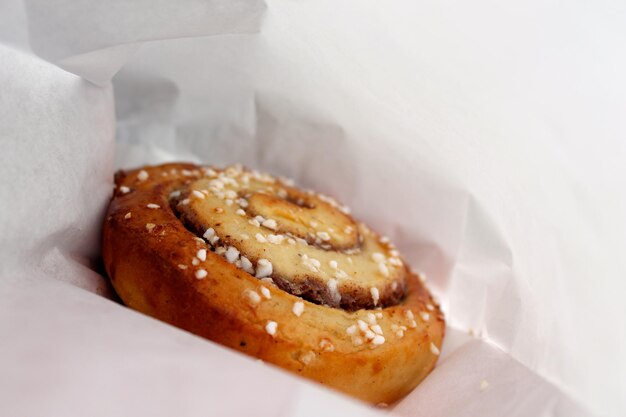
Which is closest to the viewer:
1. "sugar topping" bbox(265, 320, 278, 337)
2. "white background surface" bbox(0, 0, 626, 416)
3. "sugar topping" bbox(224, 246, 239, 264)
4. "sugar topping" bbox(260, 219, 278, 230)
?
"white background surface" bbox(0, 0, 626, 416)

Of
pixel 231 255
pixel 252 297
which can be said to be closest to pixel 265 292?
pixel 252 297

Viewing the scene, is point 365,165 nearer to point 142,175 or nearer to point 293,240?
point 293,240

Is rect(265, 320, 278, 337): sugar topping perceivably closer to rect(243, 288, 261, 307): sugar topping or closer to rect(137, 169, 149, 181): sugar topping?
rect(243, 288, 261, 307): sugar topping

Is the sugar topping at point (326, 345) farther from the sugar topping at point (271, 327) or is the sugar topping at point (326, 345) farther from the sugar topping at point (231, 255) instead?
the sugar topping at point (231, 255)

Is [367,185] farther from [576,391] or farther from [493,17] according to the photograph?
[576,391]

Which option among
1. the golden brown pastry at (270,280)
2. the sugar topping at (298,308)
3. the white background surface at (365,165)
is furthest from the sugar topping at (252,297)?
the white background surface at (365,165)

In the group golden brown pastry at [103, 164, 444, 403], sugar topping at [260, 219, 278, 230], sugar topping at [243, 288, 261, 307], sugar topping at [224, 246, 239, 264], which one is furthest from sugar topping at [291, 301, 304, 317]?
sugar topping at [260, 219, 278, 230]
